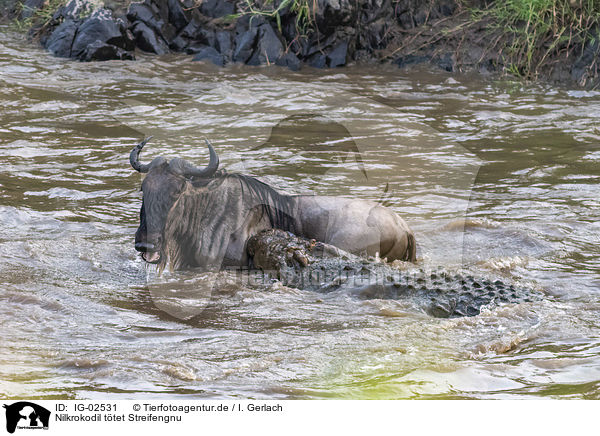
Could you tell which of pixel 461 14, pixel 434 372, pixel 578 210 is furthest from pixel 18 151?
pixel 461 14

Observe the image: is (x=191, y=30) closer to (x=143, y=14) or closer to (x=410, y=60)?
(x=143, y=14)

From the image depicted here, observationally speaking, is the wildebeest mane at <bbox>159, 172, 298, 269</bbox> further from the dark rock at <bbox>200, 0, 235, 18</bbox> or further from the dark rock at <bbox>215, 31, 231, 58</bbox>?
the dark rock at <bbox>200, 0, 235, 18</bbox>

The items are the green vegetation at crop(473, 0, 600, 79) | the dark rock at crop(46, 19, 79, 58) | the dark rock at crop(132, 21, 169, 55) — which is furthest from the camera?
the dark rock at crop(132, 21, 169, 55)

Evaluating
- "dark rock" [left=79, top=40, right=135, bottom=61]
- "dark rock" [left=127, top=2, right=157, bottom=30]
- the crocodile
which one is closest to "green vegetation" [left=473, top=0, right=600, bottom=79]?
"dark rock" [left=127, top=2, right=157, bottom=30]

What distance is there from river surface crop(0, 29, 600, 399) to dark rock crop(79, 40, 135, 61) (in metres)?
0.36

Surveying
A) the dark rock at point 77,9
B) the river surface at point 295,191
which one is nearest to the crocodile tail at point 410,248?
the river surface at point 295,191

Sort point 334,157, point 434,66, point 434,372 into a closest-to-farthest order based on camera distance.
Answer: point 434,372 < point 334,157 < point 434,66

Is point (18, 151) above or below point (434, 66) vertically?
below

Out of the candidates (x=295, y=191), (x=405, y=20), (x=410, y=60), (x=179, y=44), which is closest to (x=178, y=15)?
(x=179, y=44)

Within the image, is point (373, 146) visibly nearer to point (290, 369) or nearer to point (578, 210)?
point (578, 210)

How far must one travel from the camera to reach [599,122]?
1051 cm

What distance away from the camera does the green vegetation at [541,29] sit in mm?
12438

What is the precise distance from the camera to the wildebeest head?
20.5 feet

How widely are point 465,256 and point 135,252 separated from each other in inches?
101
